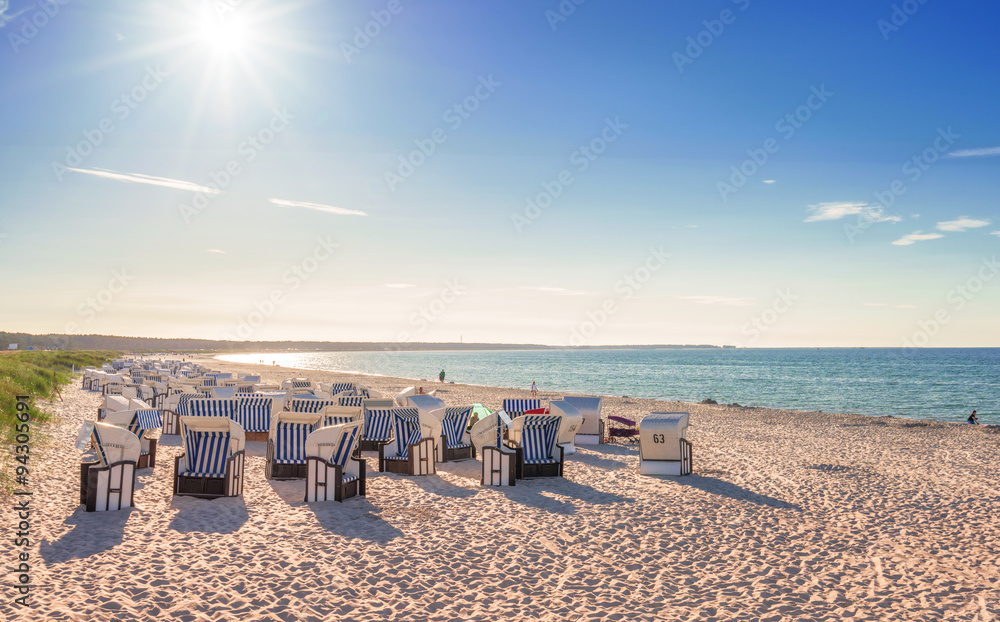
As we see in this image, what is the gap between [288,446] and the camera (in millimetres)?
10578

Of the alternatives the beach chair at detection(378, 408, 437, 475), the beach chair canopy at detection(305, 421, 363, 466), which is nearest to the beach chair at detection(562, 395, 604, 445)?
the beach chair at detection(378, 408, 437, 475)

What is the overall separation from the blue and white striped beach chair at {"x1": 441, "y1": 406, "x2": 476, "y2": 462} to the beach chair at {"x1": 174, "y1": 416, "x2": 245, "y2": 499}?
431 centimetres

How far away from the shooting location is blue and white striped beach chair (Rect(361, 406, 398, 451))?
44.5ft

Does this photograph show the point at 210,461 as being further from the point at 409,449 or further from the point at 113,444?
the point at 409,449

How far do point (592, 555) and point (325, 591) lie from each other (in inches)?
109

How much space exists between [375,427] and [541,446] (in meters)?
4.07

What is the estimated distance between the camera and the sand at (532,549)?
18.0ft

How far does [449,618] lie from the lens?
5234 mm

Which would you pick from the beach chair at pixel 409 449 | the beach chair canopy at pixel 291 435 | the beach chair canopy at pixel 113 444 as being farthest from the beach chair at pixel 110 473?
the beach chair at pixel 409 449

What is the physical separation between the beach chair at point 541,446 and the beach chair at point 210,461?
4449 mm

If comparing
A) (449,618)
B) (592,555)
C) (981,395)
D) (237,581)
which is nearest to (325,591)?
(237,581)

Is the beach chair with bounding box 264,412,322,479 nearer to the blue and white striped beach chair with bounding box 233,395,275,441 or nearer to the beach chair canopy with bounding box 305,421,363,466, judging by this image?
the beach chair canopy with bounding box 305,421,363,466

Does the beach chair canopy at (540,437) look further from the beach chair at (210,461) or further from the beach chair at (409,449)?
the beach chair at (210,461)

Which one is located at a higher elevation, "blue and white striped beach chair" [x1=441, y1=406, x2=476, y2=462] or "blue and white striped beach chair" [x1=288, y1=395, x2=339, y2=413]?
"blue and white striped beach chair" [x1=288, y1=395, x2=339, y2=413]
